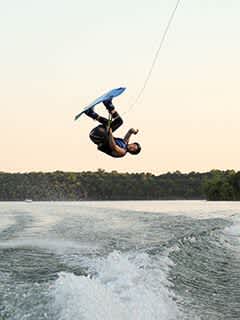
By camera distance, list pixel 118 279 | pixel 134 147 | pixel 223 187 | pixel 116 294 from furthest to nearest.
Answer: pixel 223 187 → pixel 118 279 → pixel 134 147 → pixel 116 294

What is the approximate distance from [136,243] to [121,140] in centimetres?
928

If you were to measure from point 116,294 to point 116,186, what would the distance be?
117282 mm

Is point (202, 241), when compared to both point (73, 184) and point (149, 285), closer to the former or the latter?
point (149, 285)

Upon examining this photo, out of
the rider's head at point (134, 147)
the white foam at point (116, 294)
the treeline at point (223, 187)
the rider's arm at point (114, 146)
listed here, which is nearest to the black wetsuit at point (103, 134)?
→ the rider's arm at point (114, 146)

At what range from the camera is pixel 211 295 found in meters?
12.2

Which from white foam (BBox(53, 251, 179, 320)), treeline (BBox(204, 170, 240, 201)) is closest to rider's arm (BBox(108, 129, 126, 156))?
white foam (BBox(53, 251, 179, 320))

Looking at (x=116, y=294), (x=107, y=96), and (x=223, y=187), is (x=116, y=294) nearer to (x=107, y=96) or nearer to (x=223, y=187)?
(x=107, y=96)

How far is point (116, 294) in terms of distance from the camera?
10.6 metres

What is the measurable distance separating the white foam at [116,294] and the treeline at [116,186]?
3937 inches

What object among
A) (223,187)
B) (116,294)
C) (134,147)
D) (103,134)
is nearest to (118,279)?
(116,294)

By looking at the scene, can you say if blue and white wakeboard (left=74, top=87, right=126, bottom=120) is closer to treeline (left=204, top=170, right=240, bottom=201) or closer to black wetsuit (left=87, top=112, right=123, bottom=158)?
black wetsuit (left=87, top=112, right=123, bottom=158)

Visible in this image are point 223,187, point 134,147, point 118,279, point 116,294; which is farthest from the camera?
point 223,187

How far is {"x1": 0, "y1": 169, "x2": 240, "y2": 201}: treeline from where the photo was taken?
12125 cm

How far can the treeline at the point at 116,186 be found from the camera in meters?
121
